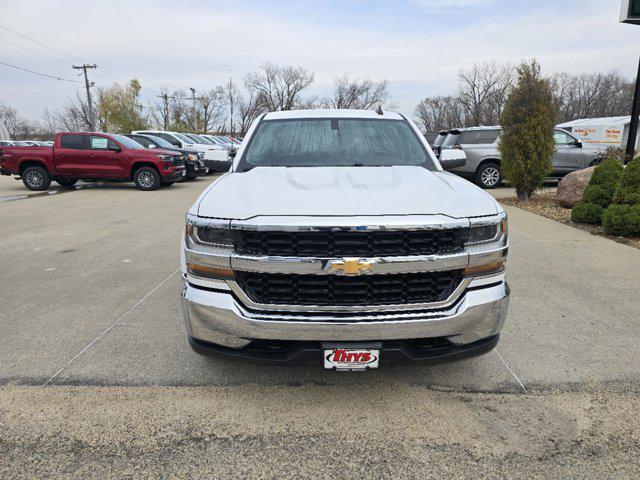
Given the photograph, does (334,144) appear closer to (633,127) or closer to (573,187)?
(573,187)

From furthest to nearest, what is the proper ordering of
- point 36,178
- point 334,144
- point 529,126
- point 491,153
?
1. point 36,178
2. point 491,153
3. point 529,126
4. point 334,144

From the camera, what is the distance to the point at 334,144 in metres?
3.92

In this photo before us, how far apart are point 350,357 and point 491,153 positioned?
12.6 meters

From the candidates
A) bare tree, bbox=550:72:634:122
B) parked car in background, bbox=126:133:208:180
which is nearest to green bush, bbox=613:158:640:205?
parked car in background, bbox=126:133:208:180

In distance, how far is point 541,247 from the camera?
6676 mm

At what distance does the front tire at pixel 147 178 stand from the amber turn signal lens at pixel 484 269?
13.8m

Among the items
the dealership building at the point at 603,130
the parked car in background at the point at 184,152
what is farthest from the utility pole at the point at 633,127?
the dealership building at the point at 603,130

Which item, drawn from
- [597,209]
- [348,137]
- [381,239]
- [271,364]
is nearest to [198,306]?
[271,364]

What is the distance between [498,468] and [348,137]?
9.12 feet

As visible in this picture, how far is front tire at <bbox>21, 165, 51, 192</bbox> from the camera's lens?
1470 cm

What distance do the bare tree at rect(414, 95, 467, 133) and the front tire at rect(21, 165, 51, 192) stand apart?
78.8 m

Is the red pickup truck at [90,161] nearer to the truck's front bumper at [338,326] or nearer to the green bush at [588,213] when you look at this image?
the green bush at [588,213]

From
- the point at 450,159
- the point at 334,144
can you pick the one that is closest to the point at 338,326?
the point at 334,144

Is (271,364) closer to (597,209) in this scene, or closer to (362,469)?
(362,469)
